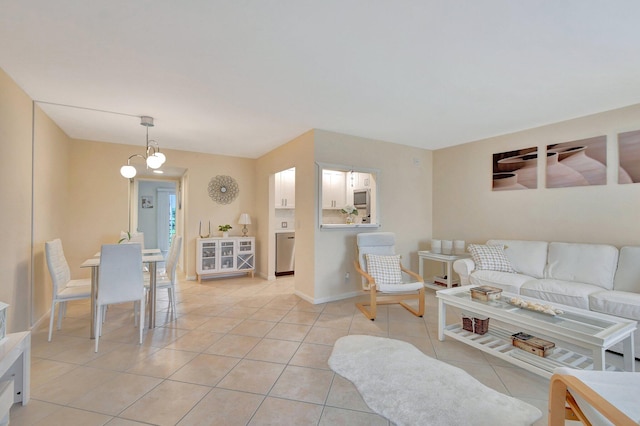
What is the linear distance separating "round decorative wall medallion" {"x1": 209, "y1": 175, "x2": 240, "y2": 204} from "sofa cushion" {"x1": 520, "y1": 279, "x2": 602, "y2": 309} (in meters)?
4.97

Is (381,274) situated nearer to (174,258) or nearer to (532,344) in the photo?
(532,344)

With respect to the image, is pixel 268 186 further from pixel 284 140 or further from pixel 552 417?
pixel 552 417

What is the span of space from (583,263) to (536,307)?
1.40 metres

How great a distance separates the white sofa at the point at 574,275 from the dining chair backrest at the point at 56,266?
4.64 m

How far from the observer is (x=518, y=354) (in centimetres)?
228

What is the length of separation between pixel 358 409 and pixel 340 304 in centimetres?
216

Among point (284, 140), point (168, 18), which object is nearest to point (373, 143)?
point (284, 140)

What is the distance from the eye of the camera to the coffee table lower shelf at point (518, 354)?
6.98ft

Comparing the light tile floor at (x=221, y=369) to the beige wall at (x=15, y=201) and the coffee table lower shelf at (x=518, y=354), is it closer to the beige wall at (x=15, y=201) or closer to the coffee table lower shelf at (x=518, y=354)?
the coffee table lower shelf at (x=518, y=354)

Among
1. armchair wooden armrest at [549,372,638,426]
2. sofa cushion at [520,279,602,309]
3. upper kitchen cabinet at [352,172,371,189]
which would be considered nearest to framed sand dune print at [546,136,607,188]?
sofa cushion at [520,279,602,309]

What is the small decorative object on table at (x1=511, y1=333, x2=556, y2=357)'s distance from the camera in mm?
2240

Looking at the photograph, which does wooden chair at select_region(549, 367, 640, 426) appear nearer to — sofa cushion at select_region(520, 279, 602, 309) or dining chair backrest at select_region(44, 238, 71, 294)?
sofa cushion at select_region(520, 279, 602, 309)

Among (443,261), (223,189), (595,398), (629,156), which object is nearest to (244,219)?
(223,189)

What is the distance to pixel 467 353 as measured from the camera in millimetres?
2539
